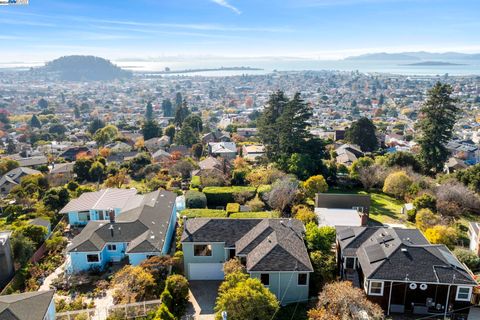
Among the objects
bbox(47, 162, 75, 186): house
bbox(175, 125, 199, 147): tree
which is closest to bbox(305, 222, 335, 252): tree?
bbox(47, 162, 75, 186): house

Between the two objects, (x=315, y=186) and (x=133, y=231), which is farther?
(x=315, y=186)

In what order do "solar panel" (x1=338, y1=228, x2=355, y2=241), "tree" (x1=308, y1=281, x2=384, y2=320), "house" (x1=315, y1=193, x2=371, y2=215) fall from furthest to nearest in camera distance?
"house" (x1=315, y1=193, x2=371, y2=215), "solar panel" (x1=338, y1=228, x2=355, y2=241), "tree" (x1=308, y1=281, x2=384, y2=320)

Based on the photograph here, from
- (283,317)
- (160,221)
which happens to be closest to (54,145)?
(160,221)

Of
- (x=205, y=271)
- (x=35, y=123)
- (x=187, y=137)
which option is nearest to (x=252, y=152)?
(x=187, y=137)

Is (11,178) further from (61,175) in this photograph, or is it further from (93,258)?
(93,258)

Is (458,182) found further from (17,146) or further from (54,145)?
(17,146)

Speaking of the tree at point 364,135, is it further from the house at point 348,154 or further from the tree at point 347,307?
the tree at point 347,307

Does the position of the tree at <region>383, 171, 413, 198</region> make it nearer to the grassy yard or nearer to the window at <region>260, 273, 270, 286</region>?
the grassy yard
